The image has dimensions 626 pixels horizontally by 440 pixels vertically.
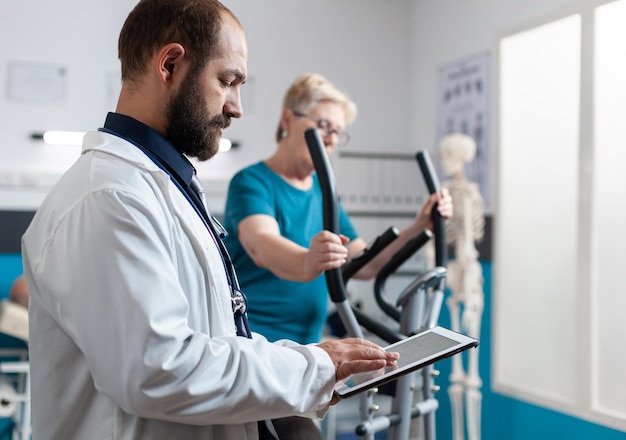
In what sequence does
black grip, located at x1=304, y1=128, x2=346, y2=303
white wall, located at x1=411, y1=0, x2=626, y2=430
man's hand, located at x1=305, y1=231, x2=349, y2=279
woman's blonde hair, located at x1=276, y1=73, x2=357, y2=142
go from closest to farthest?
man's hand, located at x1=305, y1=231, x2=349, y2=279
black grip, located at x1=304, y1=128, x2=346, y2=303
woman's blonde hair, located at x1=276, y1=73, x2=357, y2=142
white wall, located at x1=411, y1=0, x2=626, y2=430

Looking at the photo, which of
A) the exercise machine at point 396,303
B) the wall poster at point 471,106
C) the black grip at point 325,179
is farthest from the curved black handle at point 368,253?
the wall poster at point 471,106

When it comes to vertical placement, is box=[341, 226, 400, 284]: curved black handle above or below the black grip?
below

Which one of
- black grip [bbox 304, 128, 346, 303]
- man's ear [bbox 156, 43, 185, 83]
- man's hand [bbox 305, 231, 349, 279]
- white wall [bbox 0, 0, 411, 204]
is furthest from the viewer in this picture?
white wall [bbox 0, 0, 411, 204]

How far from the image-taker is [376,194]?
430 centimetres

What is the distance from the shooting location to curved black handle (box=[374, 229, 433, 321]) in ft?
6.69

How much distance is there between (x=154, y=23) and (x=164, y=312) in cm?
43

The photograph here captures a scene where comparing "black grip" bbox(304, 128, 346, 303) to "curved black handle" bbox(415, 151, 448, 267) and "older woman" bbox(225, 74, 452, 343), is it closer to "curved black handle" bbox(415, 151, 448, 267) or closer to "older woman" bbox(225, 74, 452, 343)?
"older woman" bbox(225, 74, 452, 343)

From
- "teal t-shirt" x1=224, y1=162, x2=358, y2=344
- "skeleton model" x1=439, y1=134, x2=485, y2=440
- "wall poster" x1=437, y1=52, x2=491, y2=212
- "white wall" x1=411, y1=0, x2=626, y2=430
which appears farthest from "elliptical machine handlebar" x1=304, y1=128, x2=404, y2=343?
"wall poster" x1=437, y1=52, x2=491, y2=212

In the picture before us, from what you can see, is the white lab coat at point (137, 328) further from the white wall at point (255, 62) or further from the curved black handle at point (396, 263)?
the white wall at point (255, 62)

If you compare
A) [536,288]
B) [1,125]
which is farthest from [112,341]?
[1,125]

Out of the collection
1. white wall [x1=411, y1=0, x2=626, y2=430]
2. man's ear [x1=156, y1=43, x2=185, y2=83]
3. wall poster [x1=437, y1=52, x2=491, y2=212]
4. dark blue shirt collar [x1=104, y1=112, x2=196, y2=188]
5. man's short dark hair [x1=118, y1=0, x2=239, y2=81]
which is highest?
wall poster [x1=437, y1=52, x2=491, y2=212]

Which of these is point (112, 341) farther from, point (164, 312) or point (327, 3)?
point (327, 3)

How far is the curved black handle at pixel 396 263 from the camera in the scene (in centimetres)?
204

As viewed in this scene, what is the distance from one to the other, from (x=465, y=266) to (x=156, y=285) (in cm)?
275
